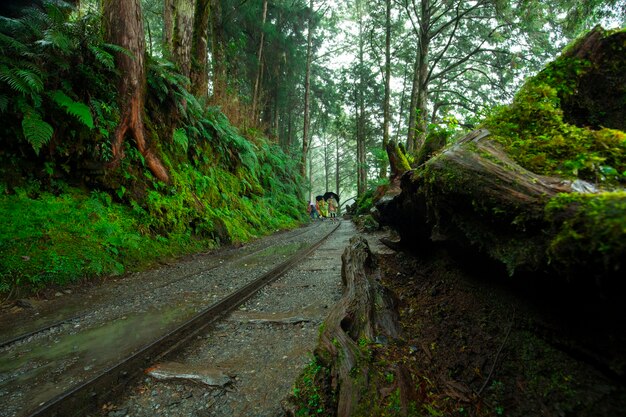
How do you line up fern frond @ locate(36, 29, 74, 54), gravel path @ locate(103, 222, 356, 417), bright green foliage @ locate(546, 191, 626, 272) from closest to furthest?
bright green foliage @ locate(546, 191, 626, 272)
gravel path @ locate(103, 222, 356, 417)
fern frond @ locate(36, 29, 74, 54)

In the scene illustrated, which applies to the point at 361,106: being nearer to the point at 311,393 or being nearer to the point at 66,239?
the point at 66,239

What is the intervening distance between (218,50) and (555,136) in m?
16.0

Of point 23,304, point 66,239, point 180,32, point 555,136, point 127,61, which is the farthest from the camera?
point 180,32

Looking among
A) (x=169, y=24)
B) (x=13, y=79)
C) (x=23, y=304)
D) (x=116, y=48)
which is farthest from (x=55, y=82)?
(x=169, y=24)

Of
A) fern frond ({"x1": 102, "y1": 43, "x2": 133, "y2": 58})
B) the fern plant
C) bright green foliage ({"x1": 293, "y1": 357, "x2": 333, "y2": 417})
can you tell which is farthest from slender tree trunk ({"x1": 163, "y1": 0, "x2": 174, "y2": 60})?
bright green foliage ({"x1": 293, "y1": 357, "x2": 333, "y2": 417})

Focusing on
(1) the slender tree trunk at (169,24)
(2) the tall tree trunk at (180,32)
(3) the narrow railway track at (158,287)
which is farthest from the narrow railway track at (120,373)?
(1) the slender tree trunk at (169,24)

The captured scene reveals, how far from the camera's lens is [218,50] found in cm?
1463

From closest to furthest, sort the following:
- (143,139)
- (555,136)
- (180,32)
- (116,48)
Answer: (555,136), (116,48), (143,139), (180,32)

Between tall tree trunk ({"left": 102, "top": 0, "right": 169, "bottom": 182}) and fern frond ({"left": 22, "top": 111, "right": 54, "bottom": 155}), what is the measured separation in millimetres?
1540

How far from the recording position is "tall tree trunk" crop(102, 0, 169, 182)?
5891mm

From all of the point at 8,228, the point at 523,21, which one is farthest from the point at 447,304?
the point at 523,21

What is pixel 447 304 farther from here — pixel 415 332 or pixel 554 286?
pixel 554 286

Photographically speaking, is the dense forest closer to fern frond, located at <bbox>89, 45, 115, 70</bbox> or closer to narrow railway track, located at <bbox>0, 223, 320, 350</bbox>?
fern frond, located at <bbox>89, 45, 115, 70</bbox>

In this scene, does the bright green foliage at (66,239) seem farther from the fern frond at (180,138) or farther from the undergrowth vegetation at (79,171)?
the fern frond at (180,138)
